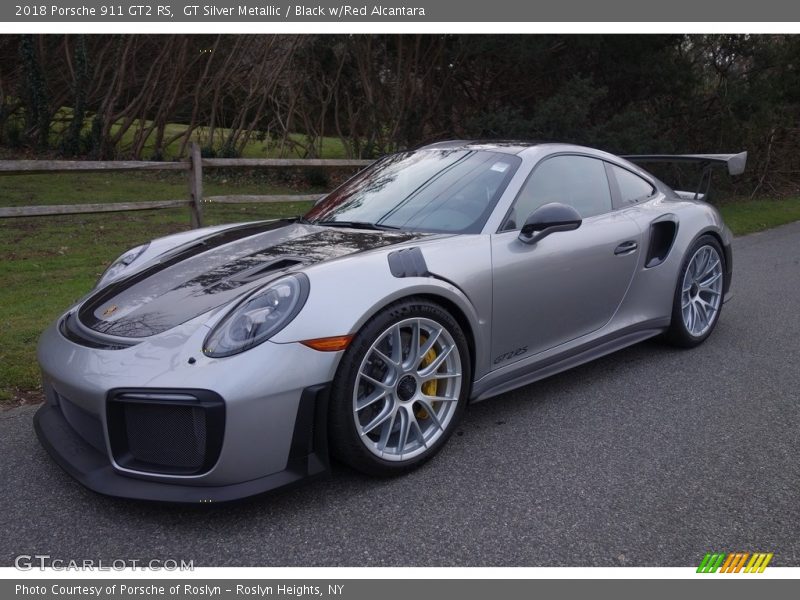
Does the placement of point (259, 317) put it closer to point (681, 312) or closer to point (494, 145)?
point (494, 145)

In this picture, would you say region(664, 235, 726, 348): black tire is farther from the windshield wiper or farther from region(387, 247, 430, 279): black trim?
region(387, 247, 430, 279): black trim

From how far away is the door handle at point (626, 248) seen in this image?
4.07 meters

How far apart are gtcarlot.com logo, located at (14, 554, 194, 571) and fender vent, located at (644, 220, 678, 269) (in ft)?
10.1

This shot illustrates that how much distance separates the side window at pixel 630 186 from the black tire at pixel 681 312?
47 cm

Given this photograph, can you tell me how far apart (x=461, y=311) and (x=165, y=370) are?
129 centimetres

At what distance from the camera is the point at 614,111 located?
46.2 feet

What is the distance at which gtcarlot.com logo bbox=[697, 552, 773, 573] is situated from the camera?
2.45 m

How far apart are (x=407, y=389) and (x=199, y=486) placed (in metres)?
0.93

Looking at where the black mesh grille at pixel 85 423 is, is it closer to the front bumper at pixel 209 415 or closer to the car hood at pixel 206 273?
the front bumper at pixel 209 415

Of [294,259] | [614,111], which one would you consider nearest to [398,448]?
[294,259]

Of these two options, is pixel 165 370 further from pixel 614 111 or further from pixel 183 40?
pixel 183 40

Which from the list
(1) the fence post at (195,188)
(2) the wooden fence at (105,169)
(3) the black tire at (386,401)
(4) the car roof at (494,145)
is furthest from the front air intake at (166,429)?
(1) the fence post at (195,188)

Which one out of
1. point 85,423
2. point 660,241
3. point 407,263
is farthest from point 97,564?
point 660,241

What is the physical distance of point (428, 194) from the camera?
3.84 metres
